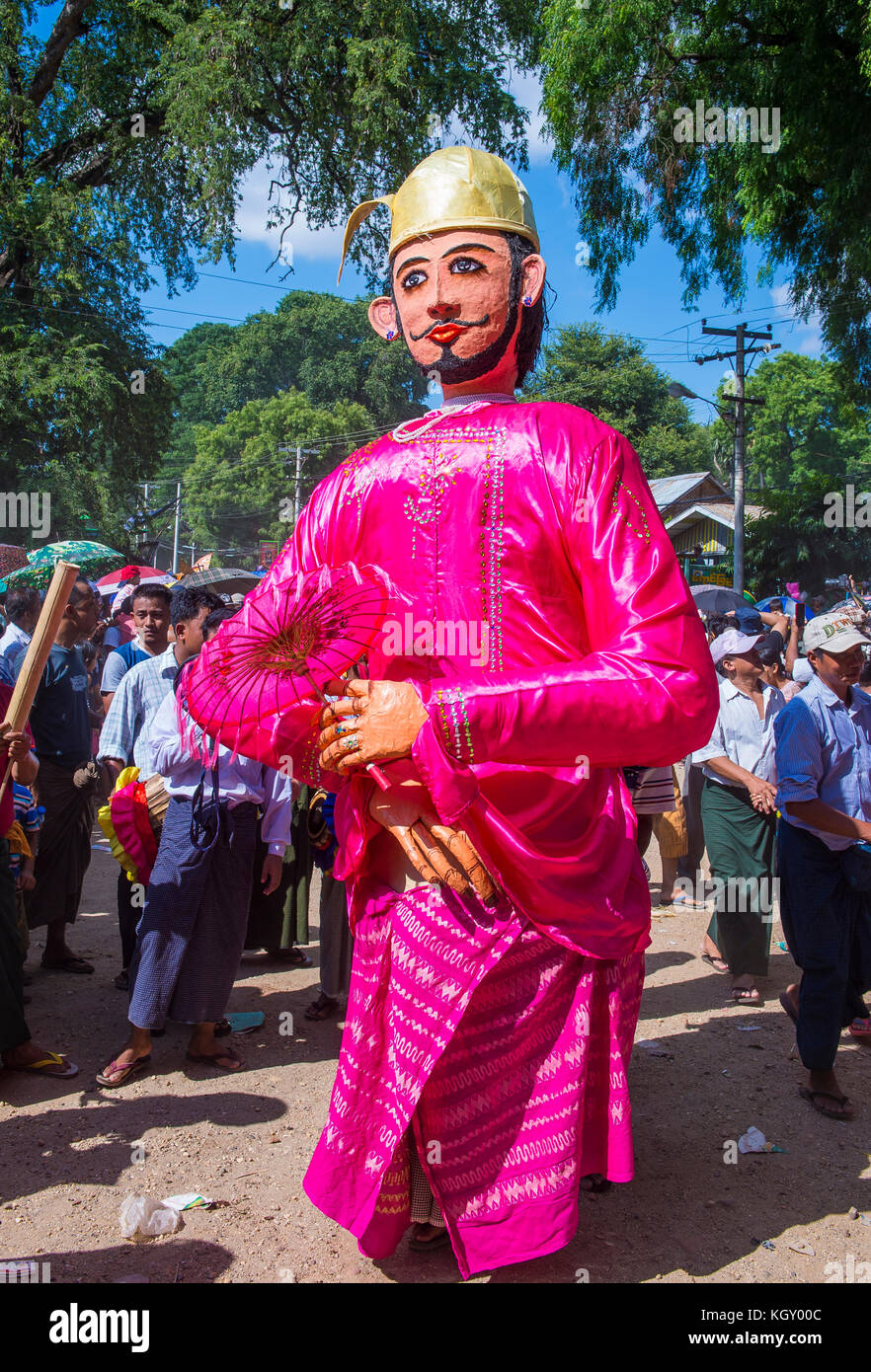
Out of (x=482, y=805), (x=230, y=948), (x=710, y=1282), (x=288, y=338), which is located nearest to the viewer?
(x=482, y=805)

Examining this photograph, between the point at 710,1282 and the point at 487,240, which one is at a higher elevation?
the point at 487,240

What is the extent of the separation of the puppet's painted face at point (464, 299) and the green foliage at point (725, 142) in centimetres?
850

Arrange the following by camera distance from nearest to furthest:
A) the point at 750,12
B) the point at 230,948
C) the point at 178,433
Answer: the point at 230,948 < the point at 750,12 < the point at 178,433

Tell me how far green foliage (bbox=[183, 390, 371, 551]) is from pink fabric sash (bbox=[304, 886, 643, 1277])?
39991 mm

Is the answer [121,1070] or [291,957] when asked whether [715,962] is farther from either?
[121,1070]

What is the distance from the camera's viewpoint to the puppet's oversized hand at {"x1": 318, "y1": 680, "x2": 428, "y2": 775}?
6.19 feet

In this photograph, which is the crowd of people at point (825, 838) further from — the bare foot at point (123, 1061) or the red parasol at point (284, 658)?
the bare foot at point (123, 1061)

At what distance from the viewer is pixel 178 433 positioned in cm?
6531

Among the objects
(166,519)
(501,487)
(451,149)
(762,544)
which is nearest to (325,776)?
(501,487)

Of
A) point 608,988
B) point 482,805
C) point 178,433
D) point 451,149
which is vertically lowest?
point 608,988

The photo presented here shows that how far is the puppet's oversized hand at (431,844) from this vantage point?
6.88 feet

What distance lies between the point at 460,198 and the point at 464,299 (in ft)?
0.77

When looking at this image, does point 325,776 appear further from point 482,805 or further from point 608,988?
point 608,988
